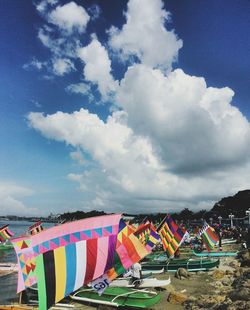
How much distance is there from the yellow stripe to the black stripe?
0.13m

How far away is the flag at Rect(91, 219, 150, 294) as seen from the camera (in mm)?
10070

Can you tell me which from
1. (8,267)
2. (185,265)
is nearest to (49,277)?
(185,265)

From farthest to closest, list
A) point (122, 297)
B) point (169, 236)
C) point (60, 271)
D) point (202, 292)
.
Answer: point (169, 236) < point (202, 292) < point (122, 297) < point (60, 271)

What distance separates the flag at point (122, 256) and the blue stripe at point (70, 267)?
1.20 m

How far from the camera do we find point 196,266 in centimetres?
2836

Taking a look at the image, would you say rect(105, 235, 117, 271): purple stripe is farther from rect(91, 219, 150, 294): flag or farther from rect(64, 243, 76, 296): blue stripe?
rect(64, 243, 76, 296): blue stripe

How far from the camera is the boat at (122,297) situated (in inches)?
663

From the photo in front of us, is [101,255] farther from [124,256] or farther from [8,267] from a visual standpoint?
[8,267]

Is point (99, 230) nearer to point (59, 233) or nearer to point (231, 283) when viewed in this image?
point (59, 233)

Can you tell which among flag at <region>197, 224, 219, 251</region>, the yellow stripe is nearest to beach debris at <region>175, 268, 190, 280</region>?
flag at <region>197, 224, 219, 251</region>

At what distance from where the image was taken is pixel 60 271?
8719mm

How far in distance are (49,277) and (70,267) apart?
2.38 ft

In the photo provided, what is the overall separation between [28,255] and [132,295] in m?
7.22

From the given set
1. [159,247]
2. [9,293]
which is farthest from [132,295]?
[159,247]
